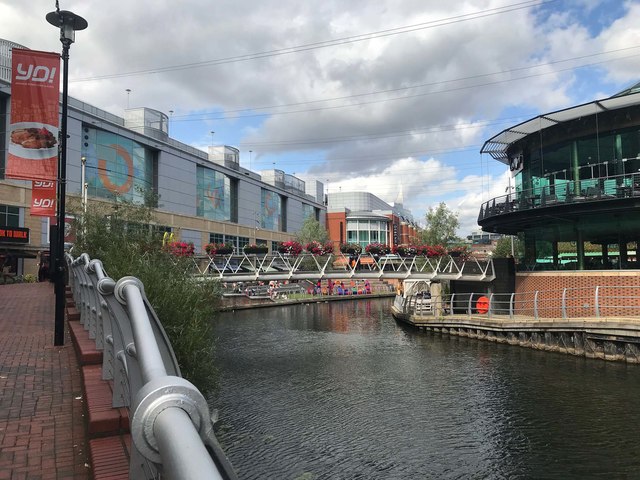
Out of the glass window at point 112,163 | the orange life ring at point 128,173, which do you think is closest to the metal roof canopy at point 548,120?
the glass window at point 112,163

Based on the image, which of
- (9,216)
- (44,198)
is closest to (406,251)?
(44,198)

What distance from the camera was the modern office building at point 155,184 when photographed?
111ft

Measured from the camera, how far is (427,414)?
12109 millimetres

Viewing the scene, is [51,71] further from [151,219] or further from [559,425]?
[559,425]

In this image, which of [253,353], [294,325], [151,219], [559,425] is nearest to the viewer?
[559,425]

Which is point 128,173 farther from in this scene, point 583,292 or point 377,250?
point 583,292

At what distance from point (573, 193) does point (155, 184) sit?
38558mm

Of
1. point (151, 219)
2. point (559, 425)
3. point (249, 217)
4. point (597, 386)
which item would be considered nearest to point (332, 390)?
point (559, 425)

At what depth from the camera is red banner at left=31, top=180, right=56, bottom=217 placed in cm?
1073

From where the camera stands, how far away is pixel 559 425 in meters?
11.3

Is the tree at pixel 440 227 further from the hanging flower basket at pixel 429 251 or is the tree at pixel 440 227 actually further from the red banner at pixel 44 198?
the red banner at pixel 44 198

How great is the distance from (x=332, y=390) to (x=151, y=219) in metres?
9.00

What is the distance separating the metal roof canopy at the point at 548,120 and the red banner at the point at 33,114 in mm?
21524

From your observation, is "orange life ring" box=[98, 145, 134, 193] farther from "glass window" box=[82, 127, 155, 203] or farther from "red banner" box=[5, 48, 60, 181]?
"red banner" box=[5, 48, 60, 181]
